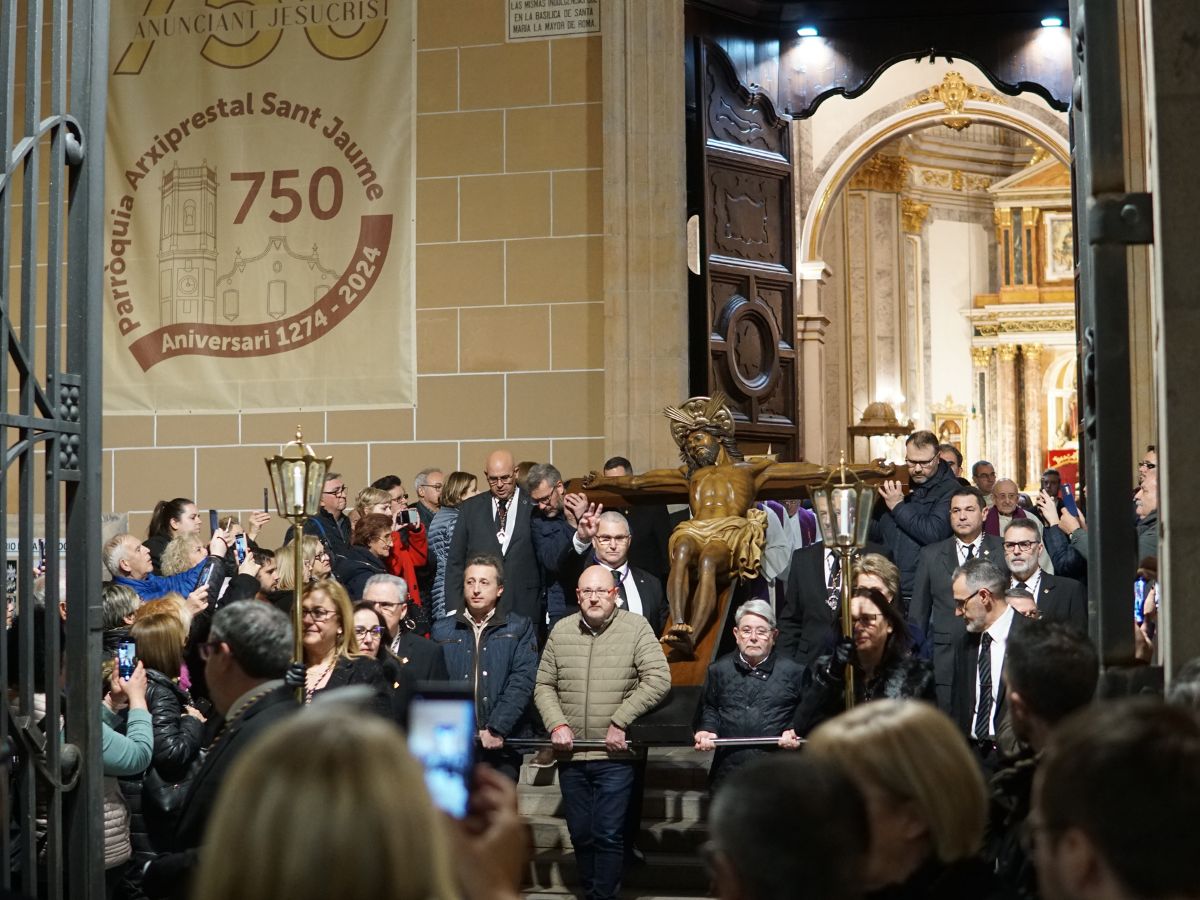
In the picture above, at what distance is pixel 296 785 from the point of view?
1733mm

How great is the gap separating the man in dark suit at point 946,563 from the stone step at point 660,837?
1.48 meters

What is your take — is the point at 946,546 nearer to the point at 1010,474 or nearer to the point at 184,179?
the point at 184,179

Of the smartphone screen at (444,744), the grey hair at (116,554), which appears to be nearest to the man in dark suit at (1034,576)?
the grey hair at (116,554)

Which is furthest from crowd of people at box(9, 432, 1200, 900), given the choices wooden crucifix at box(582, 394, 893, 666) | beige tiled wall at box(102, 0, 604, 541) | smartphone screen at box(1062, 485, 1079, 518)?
beige tiled wall at box(102, 0, 604, 541)

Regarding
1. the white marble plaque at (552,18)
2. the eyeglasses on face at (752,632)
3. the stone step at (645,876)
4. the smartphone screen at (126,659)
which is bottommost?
the stone step at (645,876)

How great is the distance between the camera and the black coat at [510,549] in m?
9.48

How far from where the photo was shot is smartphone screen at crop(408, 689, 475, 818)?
2.09 meters

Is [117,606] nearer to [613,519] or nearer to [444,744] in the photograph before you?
[613,519]

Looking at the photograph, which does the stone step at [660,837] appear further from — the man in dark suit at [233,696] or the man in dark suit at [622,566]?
the man in dark suit at [233,696]

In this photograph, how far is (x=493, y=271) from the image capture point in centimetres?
1220

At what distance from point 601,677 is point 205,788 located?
430 centimetres

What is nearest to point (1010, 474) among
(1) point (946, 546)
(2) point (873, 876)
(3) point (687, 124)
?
(3) point (687, 124)

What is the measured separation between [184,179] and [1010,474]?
1891 centimetres

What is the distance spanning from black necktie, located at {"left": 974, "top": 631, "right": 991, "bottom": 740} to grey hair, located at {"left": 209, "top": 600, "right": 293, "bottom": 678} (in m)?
3.89
